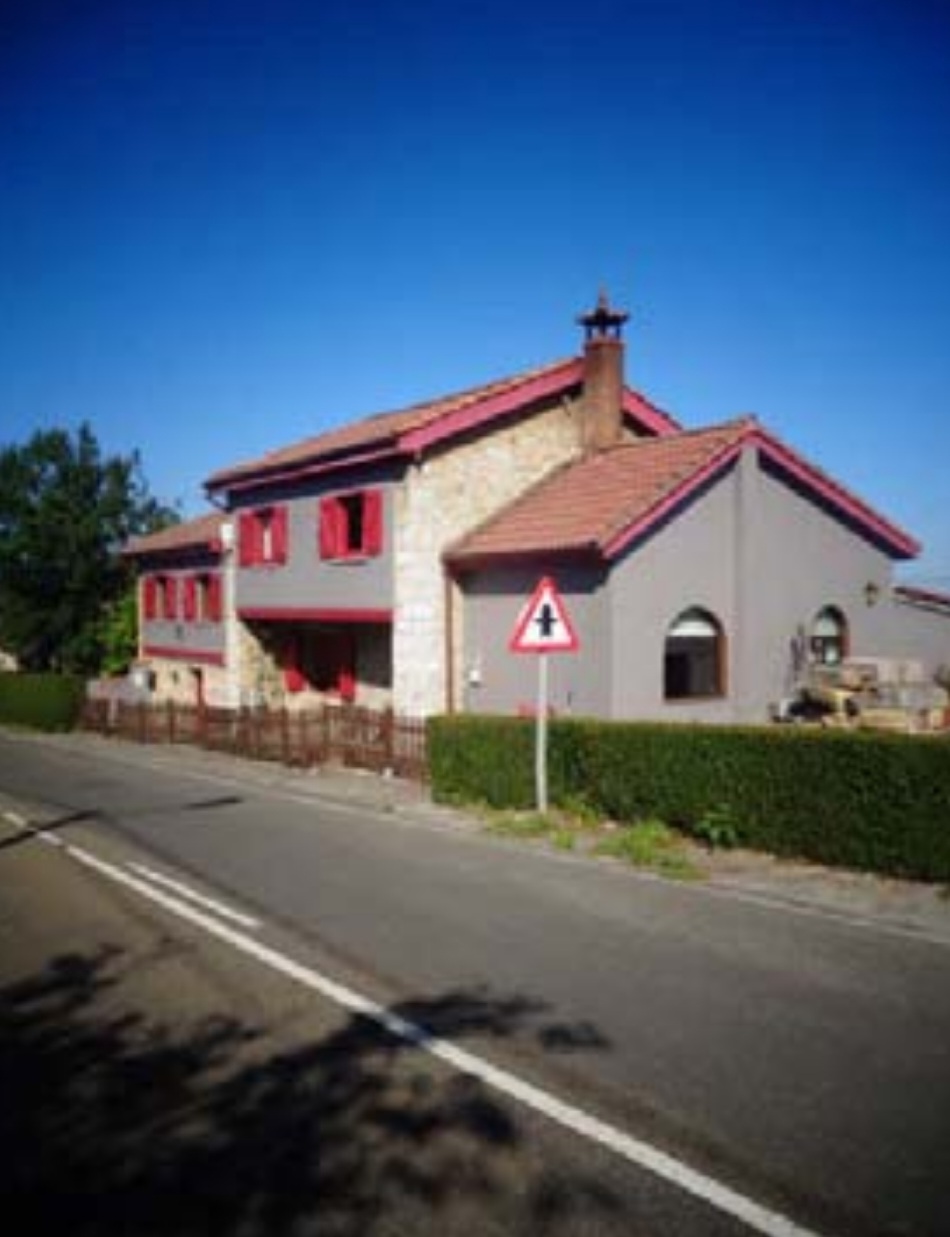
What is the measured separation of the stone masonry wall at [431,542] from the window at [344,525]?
1272 mm

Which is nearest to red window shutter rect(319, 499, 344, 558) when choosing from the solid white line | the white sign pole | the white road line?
the white sign pole

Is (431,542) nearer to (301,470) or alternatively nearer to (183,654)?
(301,470)

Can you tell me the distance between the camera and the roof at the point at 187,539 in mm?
28575

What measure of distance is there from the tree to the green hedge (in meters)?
6.75

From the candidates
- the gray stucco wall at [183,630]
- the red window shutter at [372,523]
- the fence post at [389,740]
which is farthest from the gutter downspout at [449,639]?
the gray stucco wall at [183,630]

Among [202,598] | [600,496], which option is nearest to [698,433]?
[600,496]

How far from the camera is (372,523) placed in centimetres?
2003

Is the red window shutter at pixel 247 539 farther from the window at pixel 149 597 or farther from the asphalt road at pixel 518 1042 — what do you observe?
the asphalt road at pixel 518 1042

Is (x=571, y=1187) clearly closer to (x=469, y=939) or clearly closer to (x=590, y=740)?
(x=469, y=939)

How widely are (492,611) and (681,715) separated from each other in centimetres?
402

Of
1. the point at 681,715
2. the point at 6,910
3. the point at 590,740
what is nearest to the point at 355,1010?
the point at 6,910

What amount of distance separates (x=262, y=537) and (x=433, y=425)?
6876mm

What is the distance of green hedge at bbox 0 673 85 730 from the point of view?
2981 centimetres

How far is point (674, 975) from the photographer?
6977mm
